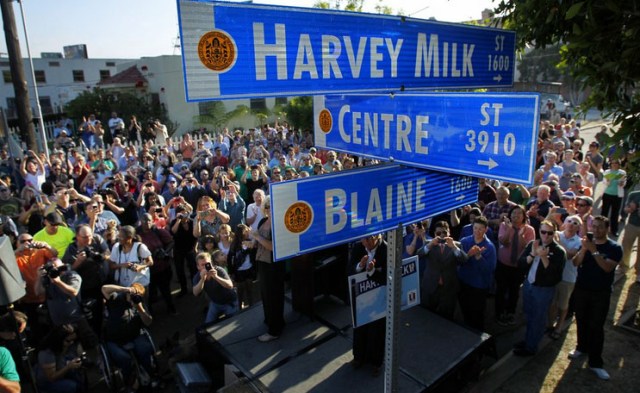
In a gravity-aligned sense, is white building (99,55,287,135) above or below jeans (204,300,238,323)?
above

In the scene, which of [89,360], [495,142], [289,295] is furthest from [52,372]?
[495,142]

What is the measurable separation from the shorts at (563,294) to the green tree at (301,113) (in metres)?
17.3

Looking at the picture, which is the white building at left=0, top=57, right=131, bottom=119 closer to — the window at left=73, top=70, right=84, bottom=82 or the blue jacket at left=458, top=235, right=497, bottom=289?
the window at left=73, top=70, right=84, bottom=82

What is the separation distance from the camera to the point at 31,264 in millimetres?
5316

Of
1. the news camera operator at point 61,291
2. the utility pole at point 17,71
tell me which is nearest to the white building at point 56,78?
the utility pole at point 17,71

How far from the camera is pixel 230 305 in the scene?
5754mm

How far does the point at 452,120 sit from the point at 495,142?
25 cm

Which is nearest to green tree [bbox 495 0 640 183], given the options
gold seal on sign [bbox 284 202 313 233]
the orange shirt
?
gold seal on sign [bbox 284 202 313 233]

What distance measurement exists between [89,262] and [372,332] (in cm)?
374

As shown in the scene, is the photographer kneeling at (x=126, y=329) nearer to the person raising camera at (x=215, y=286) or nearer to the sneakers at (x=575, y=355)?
the person raising camera at (x=215, y=286)

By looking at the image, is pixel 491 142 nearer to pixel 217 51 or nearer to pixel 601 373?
pixel 217 51

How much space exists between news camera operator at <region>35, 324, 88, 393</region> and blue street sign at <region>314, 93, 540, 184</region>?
385 cm

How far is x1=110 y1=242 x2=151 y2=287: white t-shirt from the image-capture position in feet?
17.5

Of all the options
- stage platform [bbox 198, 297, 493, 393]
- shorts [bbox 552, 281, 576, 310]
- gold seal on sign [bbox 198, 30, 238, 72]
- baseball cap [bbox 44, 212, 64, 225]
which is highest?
gold seal on sign [bbox 198, 30, 238, 72]
